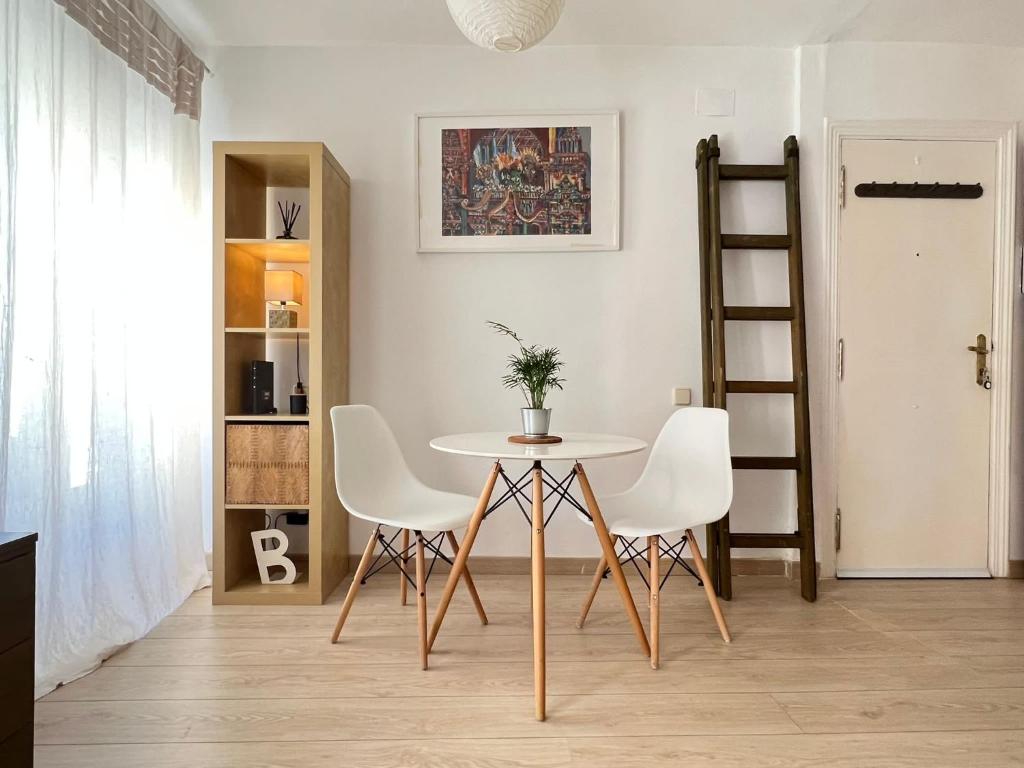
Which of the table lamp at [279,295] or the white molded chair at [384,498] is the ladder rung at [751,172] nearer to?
the white molded chair at [384,498]

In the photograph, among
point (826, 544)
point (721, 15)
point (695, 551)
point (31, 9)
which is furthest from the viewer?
point (826, 544)

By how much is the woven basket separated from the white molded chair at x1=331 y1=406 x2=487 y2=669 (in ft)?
1.15

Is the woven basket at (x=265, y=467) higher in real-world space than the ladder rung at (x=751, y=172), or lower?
lower

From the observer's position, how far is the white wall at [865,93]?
285 cm

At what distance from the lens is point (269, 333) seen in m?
2.60

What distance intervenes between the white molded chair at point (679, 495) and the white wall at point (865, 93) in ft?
2.91

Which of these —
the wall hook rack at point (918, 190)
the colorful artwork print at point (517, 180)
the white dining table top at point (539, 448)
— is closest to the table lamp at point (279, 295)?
the colorful artwork print at point (517, 180)

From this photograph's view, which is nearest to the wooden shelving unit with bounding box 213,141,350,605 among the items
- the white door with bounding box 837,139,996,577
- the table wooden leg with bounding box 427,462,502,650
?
the table wooden leg with bounding box 427,462,502,650

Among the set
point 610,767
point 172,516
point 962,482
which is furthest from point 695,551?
point 172,516

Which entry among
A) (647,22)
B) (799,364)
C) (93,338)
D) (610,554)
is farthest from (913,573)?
(93,338)

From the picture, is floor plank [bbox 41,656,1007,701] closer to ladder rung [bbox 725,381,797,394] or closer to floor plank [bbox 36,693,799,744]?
floor plank [bbox 36,693,799,744]

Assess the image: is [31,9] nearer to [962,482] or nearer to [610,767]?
[610,767]

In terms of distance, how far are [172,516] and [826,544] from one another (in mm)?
2936

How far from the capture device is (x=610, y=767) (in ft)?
4.87
